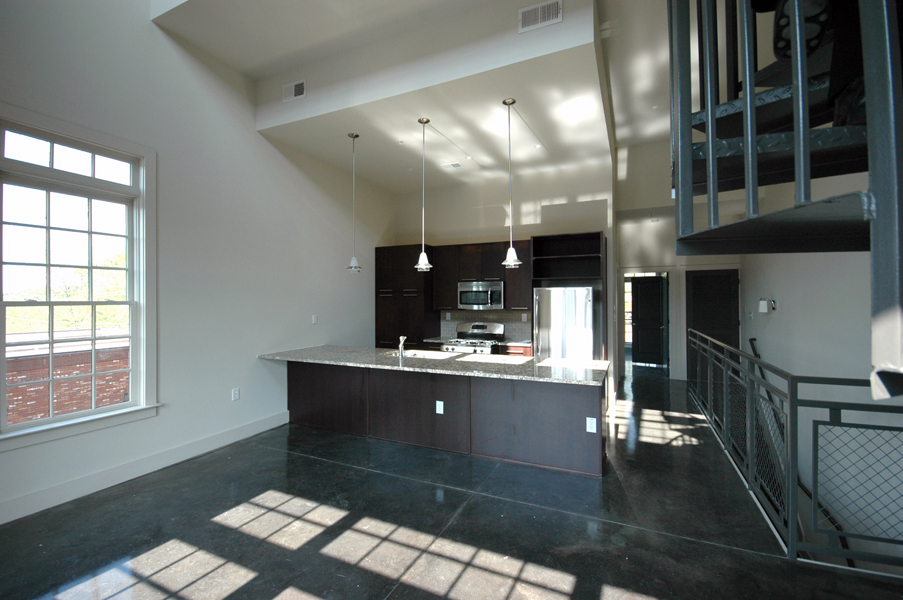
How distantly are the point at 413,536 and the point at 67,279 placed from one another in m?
3.12

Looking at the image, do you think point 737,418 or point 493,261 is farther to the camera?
point 493,261

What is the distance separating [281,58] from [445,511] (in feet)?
13.8

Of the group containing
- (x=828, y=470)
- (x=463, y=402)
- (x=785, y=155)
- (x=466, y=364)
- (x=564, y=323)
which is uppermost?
(x=785, y=155)

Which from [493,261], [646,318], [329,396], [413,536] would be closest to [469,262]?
[493,261]

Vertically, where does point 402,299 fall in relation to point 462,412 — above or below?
above

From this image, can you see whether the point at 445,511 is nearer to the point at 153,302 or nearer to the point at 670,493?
the point at 670,493

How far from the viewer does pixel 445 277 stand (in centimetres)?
620

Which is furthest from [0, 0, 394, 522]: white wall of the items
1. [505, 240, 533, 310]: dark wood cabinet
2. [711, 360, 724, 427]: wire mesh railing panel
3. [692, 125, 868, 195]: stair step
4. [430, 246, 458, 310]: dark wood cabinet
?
[711, 360, 724, 427]: wire mesh railing panel

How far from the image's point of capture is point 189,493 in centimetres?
300

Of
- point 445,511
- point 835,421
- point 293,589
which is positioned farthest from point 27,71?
point 835,421

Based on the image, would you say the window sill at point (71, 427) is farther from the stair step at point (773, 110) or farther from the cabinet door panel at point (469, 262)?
the stair step at point (773, 110)

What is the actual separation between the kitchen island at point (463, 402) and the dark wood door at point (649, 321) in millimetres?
5152

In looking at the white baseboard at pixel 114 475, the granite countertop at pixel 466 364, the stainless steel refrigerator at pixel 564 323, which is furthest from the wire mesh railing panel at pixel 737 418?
the white baseboard at pixel 114 475

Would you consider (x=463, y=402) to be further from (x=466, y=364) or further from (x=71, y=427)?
(x=71, y=427)
